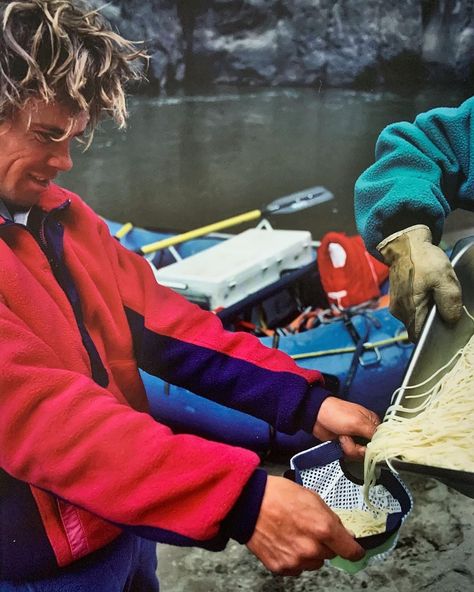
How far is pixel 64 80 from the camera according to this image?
4.58 ft

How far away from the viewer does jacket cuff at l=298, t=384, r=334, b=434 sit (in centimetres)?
160

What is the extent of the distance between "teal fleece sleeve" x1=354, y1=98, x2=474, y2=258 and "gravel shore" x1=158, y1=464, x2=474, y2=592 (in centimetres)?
95

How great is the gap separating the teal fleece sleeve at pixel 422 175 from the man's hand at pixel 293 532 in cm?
74

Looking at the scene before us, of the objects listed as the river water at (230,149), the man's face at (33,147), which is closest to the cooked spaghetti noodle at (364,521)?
the river water at (230,149)

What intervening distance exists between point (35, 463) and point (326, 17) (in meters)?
1.35

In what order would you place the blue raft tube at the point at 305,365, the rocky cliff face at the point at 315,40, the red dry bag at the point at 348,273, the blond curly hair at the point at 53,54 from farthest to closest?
the red dry bag at the point at 348,273 → the blue raft tube at the point at 305,365 → the rocky cliff face at the point at 315,40 → the blond curly hair at the point at 53,54

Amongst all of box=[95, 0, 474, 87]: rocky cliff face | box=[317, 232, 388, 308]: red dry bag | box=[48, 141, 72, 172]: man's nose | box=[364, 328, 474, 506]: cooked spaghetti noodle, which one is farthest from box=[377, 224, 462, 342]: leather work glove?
box=[317, 232, 388, 308]: red dry bag

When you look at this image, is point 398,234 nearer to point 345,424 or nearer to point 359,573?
point 345,424

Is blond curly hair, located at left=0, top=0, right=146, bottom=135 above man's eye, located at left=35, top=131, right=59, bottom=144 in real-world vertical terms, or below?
above

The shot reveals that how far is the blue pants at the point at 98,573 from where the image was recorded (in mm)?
1425

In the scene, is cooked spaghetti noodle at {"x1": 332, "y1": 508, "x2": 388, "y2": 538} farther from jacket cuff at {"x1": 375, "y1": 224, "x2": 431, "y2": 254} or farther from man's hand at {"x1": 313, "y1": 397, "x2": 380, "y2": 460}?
jacket cuff at {"x1": 375, "y1": 224, "x2": 431, "y2": 254}

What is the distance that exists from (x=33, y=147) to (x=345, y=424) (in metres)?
0.97

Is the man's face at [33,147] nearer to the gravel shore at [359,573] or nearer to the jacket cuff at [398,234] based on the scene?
the jacket cuff at [398,234]

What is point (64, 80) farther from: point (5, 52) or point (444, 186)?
point (444, 186)
